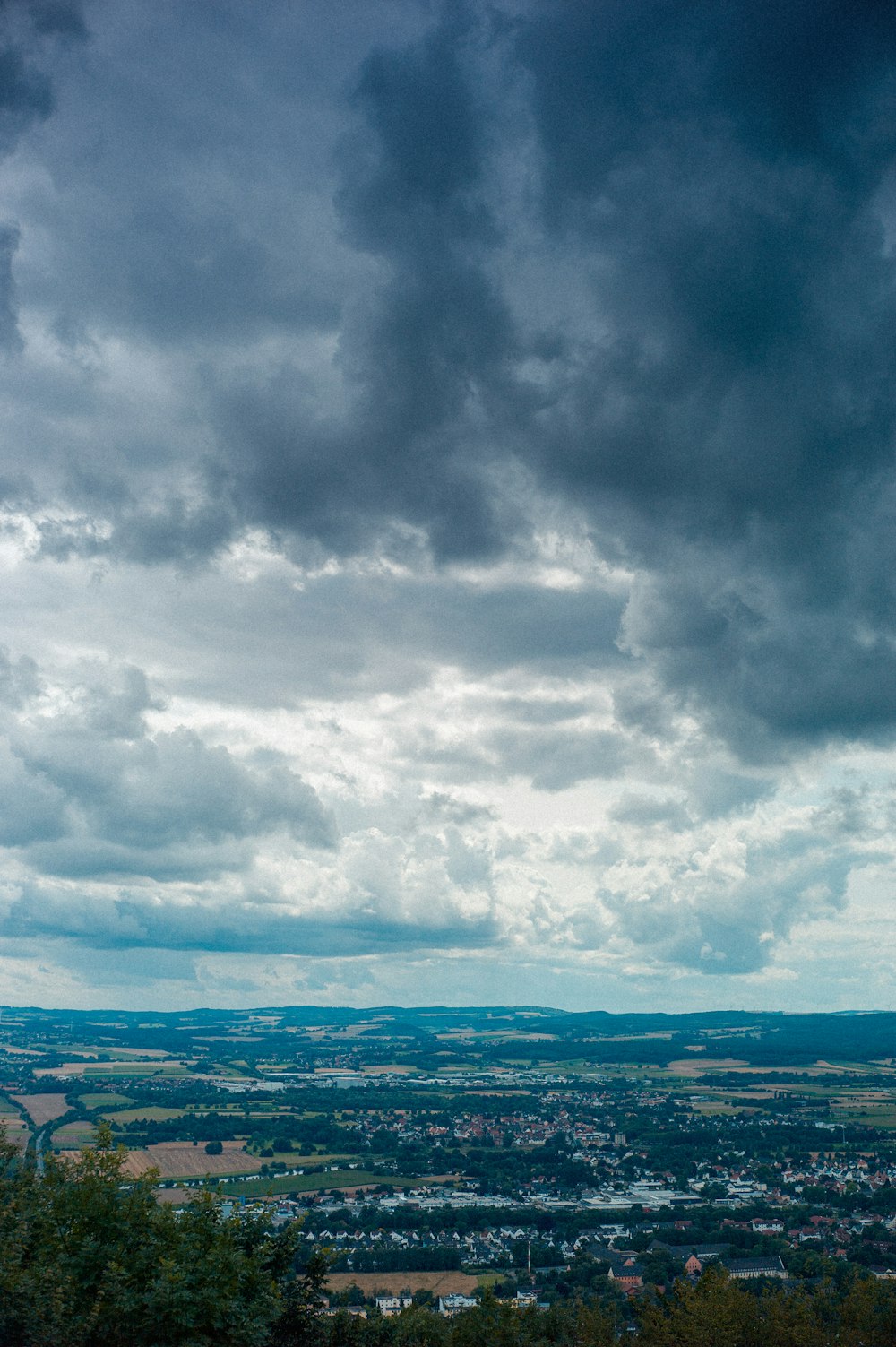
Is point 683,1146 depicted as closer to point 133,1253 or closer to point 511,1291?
point 511,1291

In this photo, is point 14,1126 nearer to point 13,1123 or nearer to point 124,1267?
point 13,1123

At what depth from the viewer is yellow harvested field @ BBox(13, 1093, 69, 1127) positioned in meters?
167

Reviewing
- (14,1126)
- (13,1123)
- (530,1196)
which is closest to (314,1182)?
(530,1196)

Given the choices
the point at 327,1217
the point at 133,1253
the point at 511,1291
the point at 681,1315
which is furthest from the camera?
the point at 327,1217

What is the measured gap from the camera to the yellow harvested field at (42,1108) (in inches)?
6558

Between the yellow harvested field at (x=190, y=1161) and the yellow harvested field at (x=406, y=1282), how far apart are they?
51055 millimetres

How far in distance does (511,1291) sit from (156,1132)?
113537 mm

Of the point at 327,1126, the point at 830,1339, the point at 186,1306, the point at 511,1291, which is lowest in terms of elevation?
the point at 327,1126

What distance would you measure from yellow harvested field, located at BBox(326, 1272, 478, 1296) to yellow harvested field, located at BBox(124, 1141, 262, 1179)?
5106 cm

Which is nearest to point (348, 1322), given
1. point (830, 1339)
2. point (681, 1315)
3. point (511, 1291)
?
point (681, 1315)

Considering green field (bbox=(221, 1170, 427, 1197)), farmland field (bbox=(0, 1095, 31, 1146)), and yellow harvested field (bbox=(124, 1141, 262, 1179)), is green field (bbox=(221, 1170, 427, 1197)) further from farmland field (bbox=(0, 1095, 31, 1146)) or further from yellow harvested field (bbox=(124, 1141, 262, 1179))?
farmland field (bbox=(0, 1095, 31, 1146))

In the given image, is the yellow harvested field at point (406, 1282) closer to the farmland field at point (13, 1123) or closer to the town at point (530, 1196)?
the town at point (530, 1196)

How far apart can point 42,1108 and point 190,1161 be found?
170 feet

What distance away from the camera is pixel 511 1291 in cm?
7712
